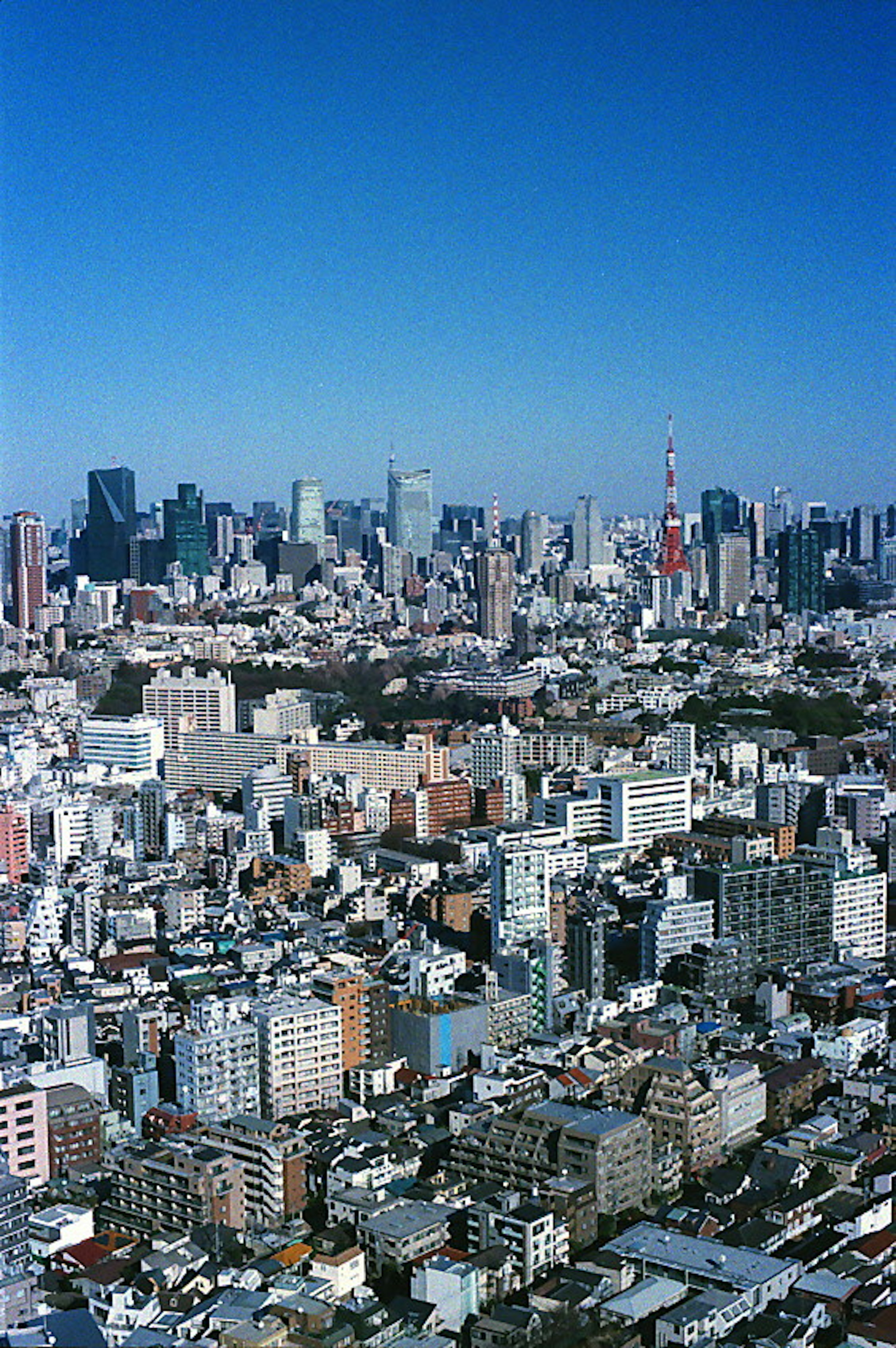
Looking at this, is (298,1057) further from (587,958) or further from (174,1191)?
(587,958)

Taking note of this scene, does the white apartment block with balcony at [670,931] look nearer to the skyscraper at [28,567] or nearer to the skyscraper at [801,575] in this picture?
the skyscraper at [28,567]

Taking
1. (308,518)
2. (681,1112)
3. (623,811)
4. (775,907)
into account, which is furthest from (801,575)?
(681,1112)

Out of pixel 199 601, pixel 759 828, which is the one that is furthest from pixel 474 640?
pixel 759 828

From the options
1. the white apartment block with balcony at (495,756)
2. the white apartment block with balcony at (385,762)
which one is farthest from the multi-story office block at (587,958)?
the white apartment block with balcony at (495,756)

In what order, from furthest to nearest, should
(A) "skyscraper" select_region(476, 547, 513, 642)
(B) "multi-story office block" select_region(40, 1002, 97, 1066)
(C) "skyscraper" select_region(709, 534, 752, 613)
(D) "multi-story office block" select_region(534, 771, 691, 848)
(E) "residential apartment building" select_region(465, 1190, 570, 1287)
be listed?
(C) "skyscraper" select_region(709, 534, 752, 613), (A) "skyscraper" select_region(476, 547, 513, 642), (D) "multi-story office block" select_region(534, 771, 691, 848), (B) "multi-story office block" select_region(40, 1002, 97, 1066), (E) "residential apartment building" select_region(465, 1190, 570, 1287)

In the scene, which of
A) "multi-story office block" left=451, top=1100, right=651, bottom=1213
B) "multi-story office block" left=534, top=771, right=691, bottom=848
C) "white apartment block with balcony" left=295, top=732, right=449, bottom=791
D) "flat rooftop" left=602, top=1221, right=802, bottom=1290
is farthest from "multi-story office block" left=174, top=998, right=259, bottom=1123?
"white apartment block with balcony" left=295, top=732, right=449, bottom=791

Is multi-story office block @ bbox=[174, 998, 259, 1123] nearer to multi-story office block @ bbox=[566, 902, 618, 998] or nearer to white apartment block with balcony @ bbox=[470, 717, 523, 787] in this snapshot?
multi-story office block @ bbox=[566, 902, 618, 998]
